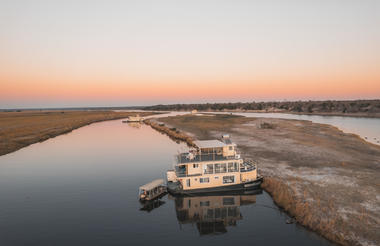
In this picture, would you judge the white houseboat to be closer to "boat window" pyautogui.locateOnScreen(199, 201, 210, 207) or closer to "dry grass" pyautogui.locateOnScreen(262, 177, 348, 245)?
"boat window" pyautogui.locateOnScreen(199, 201, 210, 207)

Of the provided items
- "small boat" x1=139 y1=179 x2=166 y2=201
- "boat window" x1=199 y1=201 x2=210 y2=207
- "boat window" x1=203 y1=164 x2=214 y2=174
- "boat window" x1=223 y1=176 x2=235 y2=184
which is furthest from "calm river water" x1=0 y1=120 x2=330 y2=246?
"boat window" x1=203 y1=164 x2=214 y2=174

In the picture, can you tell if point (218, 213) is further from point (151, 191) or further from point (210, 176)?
point (151, 191)

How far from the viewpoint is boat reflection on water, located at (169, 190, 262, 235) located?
85.3 feet

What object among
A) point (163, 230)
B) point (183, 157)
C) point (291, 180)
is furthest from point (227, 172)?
point (163, 230)

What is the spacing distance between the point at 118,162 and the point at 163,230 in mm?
30612

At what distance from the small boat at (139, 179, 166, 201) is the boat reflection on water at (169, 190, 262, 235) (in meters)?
1.85

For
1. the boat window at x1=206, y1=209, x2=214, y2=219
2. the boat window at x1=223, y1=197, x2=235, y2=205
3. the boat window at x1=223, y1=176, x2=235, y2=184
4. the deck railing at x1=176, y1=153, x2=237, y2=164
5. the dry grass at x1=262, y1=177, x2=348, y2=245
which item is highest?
the deck railing at x1=176, y1=153, x2=237, y2=164

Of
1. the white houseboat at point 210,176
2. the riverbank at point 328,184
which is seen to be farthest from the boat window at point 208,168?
the riverbank at point 328,184

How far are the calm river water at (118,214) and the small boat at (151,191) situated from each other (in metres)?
1.33

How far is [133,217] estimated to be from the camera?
27.2 m

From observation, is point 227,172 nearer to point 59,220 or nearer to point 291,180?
point 291,180

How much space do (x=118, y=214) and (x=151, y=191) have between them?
6.04 m

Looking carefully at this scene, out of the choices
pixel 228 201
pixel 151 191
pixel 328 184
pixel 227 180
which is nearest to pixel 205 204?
pixel 228 201

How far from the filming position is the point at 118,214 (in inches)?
1093
